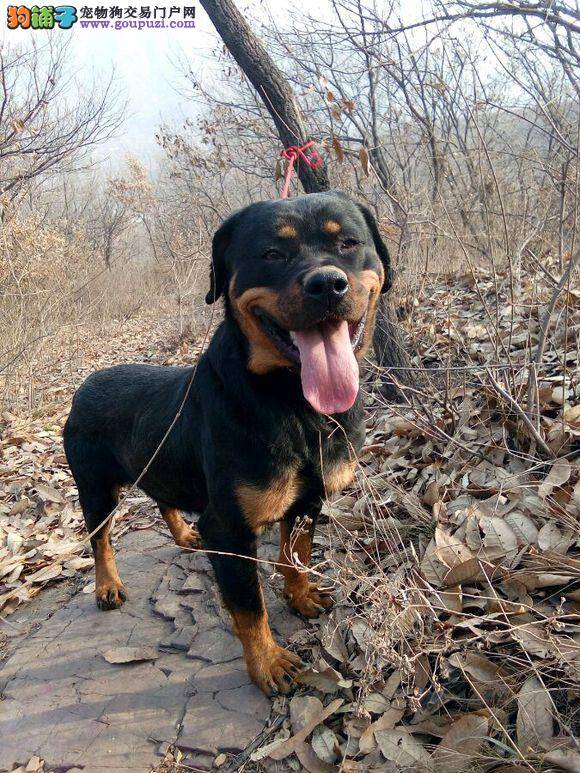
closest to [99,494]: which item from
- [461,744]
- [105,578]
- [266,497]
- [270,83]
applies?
[105,578]

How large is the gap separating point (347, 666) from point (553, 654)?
0.93 m

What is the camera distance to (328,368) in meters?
2.19

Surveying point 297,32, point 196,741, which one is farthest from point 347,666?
point 297,32

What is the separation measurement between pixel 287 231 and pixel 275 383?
27.2 inches

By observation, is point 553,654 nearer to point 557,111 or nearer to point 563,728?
point 563,728

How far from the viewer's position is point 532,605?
7.07 feet

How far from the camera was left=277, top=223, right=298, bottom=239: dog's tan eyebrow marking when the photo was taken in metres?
2.38

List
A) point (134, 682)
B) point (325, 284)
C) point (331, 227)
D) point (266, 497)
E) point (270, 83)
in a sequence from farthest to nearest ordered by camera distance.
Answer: point (270, 83)
point (134, 682)
point (331, 227)
point (266, 497)
point (325, 284)

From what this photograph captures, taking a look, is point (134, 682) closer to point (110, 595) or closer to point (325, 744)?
point (110, 595)

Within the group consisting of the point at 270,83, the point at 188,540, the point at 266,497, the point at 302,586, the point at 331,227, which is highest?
the point at 270,83

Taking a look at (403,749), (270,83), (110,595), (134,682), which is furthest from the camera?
(270,83)

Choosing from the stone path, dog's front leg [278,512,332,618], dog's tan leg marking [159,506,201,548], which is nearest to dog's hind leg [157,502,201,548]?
dog's tan leg marking [159,506,201,548]

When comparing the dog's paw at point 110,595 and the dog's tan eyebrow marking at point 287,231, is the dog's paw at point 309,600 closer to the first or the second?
the dog's paw at point 110,595

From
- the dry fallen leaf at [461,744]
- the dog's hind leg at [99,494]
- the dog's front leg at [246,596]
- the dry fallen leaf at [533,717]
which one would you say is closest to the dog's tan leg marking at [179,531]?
the dog's hind leg at [99,494]
